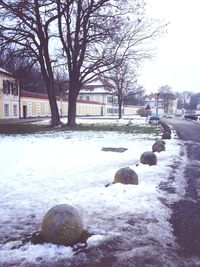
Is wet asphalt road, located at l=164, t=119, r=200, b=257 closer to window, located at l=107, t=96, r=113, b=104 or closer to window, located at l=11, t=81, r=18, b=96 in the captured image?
window, located at l=11, t=81, r=18, b=96

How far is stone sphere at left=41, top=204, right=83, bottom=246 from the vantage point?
4582 millimetres

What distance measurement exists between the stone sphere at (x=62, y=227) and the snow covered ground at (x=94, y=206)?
12 cm

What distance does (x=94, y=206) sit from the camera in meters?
6.21

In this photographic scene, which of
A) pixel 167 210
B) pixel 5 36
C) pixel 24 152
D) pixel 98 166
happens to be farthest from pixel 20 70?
pixel 167 210

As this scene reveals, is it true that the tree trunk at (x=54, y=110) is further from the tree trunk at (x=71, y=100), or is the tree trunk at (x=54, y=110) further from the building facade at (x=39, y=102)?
the building facade at (x=39, y=102)

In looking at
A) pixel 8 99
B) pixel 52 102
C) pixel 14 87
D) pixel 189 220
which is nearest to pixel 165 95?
pixel 14 87

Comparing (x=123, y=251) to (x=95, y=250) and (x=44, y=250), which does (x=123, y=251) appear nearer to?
(x=95, y=250)

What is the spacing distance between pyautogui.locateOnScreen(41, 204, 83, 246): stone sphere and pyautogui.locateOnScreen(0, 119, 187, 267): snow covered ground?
124mm

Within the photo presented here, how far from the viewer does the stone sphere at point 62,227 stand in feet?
15.0

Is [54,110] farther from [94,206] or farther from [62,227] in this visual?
[62,227]

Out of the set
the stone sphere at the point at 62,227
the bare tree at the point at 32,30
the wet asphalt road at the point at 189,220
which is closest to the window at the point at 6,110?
the bare tree at the point at 32,30

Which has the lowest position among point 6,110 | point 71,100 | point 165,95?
point 6,110

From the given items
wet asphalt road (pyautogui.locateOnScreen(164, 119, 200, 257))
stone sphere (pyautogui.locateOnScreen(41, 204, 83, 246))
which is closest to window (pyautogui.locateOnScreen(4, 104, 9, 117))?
wet asphalt road (pyautogui.locateOnScreen(164, 119, 200, 257))

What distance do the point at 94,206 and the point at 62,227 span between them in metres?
1.66
